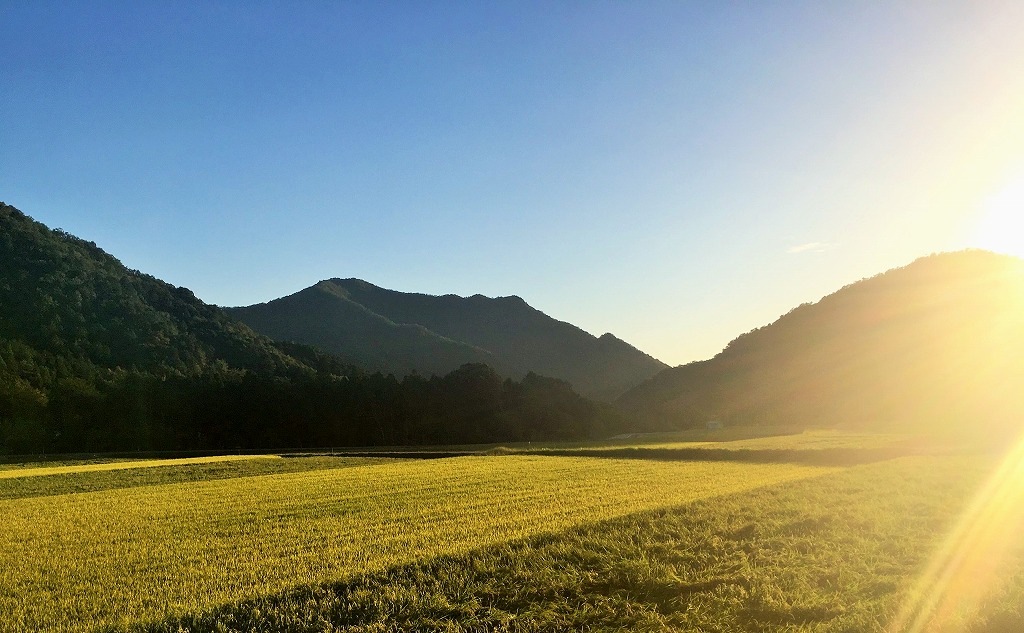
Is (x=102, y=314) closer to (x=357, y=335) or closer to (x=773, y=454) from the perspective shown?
(x=357, y=335)

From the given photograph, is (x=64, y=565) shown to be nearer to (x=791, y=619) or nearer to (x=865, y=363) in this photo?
(x=791, y=619)

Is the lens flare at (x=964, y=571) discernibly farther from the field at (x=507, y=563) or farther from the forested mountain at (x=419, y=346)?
the forested mountain at (x=419, y=346)

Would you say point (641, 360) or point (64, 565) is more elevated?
point (641, 360)

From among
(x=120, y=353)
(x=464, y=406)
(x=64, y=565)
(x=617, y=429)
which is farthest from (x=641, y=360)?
(x=64, y=565)

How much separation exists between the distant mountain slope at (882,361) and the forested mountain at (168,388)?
104 ft

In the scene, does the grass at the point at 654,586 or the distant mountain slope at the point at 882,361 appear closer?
the grass at the point at 654,586

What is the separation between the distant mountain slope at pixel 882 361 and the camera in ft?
301

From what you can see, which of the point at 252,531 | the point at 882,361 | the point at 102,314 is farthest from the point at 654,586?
the point at 882,361

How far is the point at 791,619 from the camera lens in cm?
764

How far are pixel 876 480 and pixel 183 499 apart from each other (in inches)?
873

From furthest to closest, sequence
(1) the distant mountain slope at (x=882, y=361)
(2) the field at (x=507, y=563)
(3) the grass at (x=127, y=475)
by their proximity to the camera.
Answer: (1) the distant mountain slope at (x=882, y=361) < (3) the grass at (x=127, y=475) < (2) the field at (x=507, y=563)

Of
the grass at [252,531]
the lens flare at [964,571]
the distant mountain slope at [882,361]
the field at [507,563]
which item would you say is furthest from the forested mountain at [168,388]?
the lens flare at [964,571]

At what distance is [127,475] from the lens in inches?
1219

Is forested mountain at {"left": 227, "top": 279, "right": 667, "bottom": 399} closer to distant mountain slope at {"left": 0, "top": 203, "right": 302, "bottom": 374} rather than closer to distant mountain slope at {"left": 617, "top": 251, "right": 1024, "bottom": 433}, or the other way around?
distant mountain slope at {"left": 617, "top": 251, "right": 1024, "bottom": 433}
